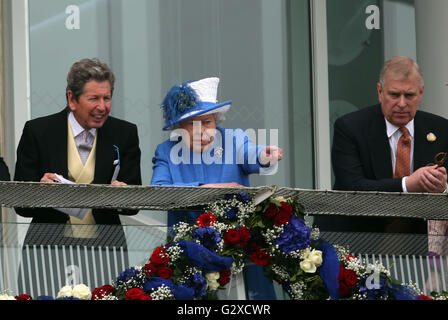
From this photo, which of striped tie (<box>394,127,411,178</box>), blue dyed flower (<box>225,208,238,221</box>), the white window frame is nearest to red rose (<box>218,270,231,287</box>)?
blue dyed flower (<box>225,208,238,221</box>)

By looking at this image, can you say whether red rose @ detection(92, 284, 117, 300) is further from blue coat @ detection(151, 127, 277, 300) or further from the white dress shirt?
the white dress shirt

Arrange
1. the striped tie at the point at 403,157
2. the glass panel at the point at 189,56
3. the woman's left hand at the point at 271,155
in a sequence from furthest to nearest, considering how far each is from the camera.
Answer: the glass panel at the point at 189,56
the striped tie at the point at 403,157
the woman's left hand at the point at 271,155

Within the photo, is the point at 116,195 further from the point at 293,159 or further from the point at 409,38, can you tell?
the point at 409,38

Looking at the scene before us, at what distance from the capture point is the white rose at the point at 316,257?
4.09 meters

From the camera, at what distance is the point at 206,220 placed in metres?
4.11

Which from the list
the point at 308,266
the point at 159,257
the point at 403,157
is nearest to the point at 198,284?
the point at 159,257

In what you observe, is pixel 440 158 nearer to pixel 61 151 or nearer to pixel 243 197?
pixel 243 197

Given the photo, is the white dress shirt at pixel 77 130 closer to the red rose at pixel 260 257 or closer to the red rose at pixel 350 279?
the red rose at pixel 260 257

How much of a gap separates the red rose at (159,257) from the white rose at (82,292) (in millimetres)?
266

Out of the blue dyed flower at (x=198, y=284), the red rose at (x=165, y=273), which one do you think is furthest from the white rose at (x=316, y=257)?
the red rose at (x=165, y=273)

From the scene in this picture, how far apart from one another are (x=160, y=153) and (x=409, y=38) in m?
3.41

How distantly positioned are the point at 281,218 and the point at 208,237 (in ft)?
0.97

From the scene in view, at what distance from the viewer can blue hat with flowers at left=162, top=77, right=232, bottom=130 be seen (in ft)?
16.4
